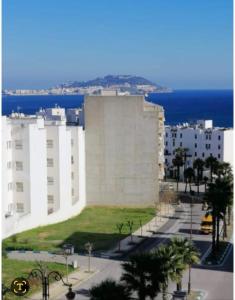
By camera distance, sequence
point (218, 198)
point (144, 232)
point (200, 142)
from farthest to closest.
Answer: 1. point (200, 142)
2. point (144, 232)
3. point (218, 198)

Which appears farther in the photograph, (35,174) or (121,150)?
(121,150)

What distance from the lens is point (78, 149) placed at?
38.7 m

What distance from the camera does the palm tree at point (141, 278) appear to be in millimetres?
14602

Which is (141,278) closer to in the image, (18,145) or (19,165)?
(19,165)

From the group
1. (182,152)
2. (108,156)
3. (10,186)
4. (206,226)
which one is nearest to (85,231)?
(10,186)

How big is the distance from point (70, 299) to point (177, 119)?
390 ft

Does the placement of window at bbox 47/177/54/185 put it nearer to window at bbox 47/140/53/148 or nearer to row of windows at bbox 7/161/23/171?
window at bbox 47/140/53/148

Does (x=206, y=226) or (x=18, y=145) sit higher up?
(x=18, y=145)

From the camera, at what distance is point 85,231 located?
3250cm

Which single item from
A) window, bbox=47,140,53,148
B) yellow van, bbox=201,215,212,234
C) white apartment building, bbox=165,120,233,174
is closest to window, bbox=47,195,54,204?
window, bbox=47,140,53,148

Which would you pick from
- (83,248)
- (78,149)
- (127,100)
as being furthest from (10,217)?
(127,100)

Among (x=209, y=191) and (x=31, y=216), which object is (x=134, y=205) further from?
(x=209, y=191)

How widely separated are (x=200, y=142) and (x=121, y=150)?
626 inches

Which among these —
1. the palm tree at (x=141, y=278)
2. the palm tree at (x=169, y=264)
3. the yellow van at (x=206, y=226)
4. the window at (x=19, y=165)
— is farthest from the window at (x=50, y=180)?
the palm tree at (x=141, y=278)
